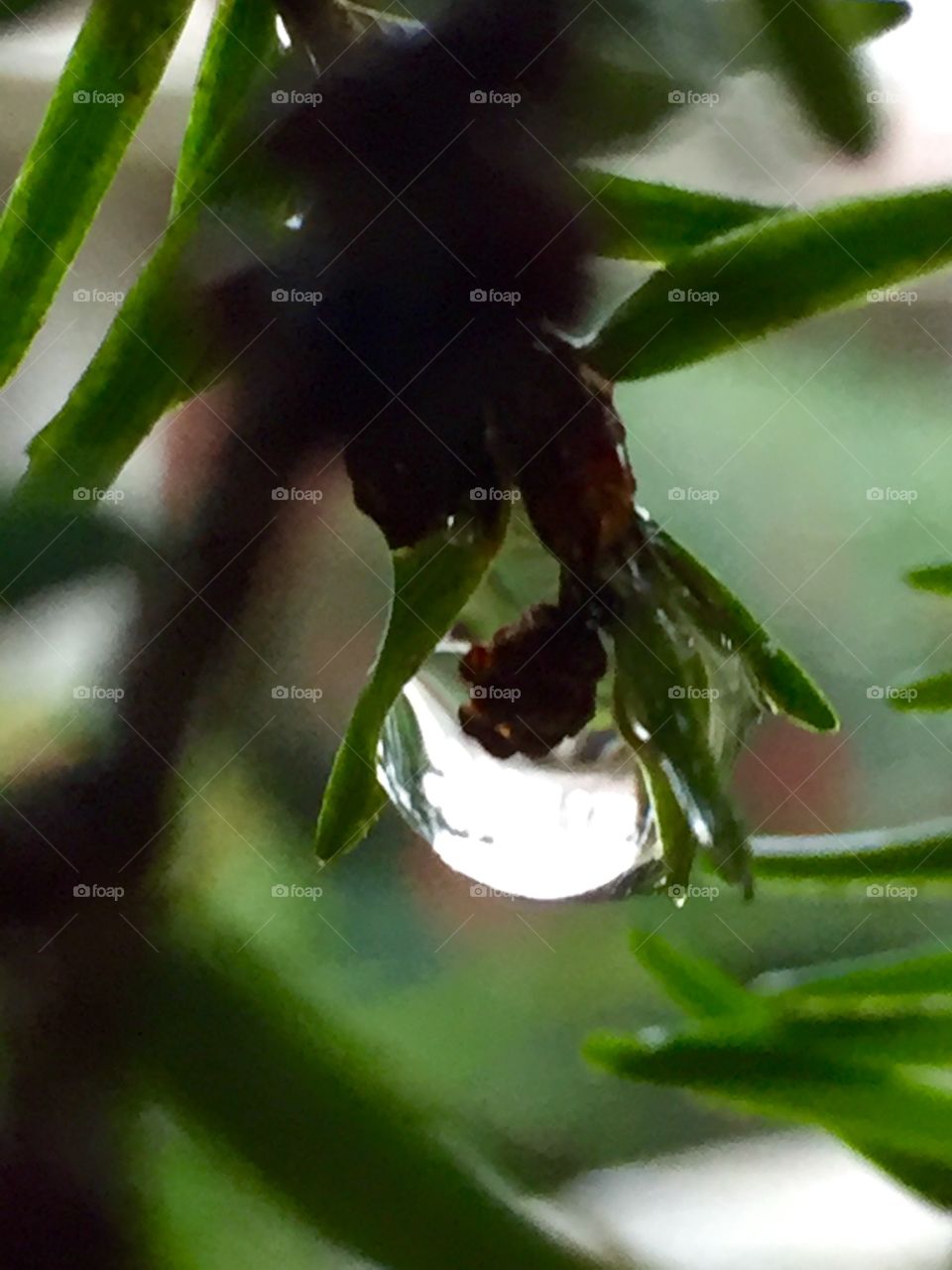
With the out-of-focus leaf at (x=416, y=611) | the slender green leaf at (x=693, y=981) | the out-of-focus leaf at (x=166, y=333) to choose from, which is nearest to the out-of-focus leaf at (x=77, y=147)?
the out-of-focus leaf at (x=166, y=333)

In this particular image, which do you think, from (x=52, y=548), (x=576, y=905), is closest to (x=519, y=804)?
(x=576, y=905)

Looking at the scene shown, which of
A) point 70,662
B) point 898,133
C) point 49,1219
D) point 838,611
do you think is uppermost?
point 898,133

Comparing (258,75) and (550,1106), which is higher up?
(258,75)

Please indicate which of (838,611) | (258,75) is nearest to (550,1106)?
(838,611)

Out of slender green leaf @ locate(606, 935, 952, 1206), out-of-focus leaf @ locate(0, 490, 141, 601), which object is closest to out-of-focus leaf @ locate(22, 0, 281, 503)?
out-of-focus leaf @ locate(0, 490, 141, 601)

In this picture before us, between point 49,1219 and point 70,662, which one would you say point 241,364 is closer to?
point 70,662

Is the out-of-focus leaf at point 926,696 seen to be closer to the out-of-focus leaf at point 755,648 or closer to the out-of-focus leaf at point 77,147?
the out-of-focus leaf at point 755,648

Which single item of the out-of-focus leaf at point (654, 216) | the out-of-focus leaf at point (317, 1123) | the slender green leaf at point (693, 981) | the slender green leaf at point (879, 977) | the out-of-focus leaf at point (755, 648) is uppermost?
the out-of-focus leaf at point (654, 216)
